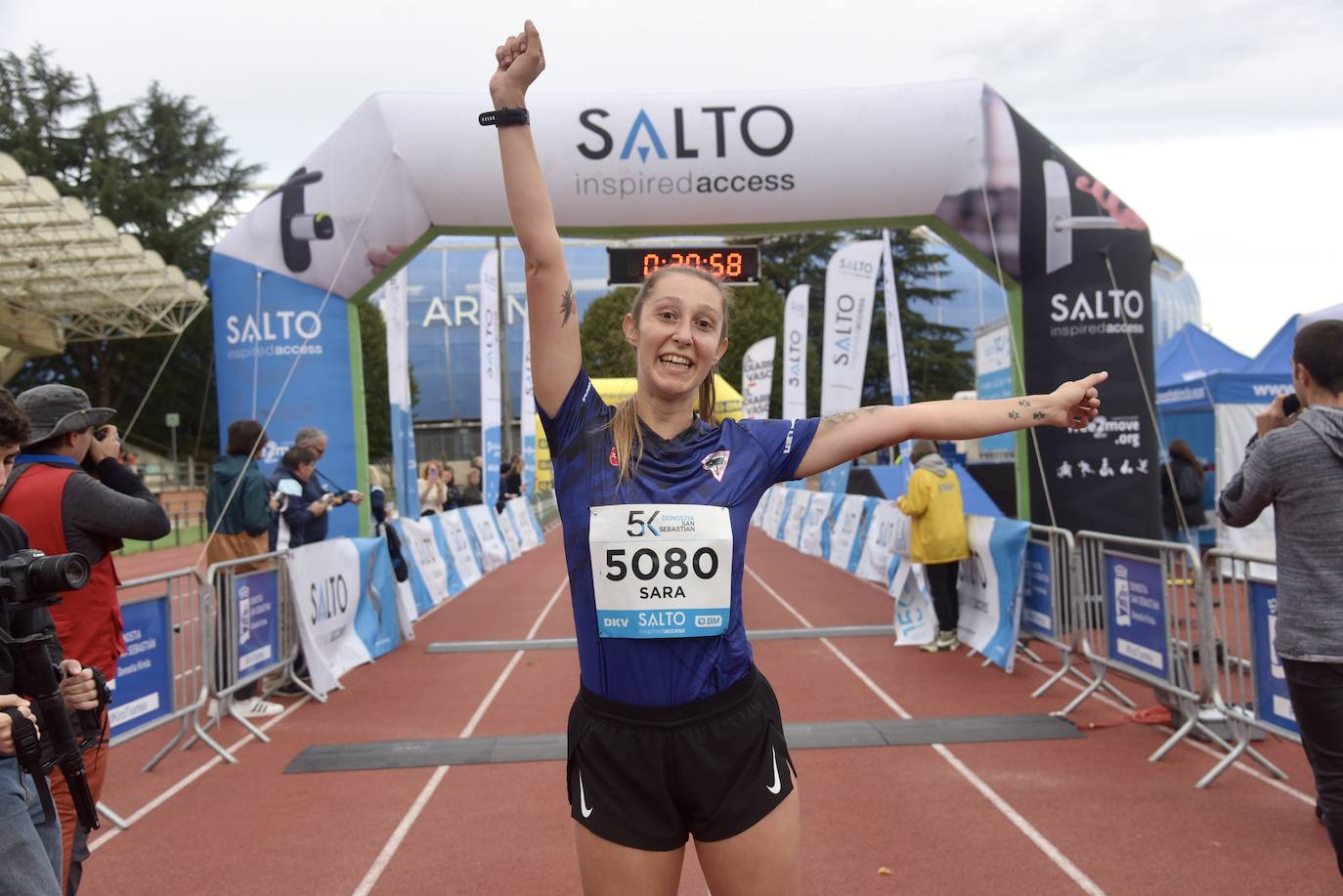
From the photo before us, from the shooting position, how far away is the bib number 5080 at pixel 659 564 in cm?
192

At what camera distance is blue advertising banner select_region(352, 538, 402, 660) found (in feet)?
29.7

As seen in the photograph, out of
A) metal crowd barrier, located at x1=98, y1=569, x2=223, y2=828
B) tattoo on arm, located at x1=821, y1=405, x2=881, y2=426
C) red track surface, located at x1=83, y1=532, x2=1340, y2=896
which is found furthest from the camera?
metal crowd barrier, located at x1=98, y1=569, x2=223, y2=828

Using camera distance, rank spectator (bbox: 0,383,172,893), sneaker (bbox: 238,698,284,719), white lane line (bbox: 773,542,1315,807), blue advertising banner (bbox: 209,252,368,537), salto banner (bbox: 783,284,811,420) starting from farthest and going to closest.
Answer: salto banner (bbox: 783,284,811,420) < blue advertising banner (bbox: 209,252,368,537) < sneaker (bbox: 238,698,284,719) < white lane line (bbox: 773,542,1315,807) < spectator (bbox: 0,383,172,893)

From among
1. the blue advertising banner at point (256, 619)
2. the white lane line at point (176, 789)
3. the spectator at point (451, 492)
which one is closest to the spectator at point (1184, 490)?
the blue advertising banner at point (256, 619)

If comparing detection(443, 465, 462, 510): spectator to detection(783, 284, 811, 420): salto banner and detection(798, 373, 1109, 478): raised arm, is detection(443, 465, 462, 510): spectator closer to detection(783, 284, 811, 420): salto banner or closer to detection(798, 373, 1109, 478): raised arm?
detection(783, 284, 811, 420): salto banner

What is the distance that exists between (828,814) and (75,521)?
344 centimetres

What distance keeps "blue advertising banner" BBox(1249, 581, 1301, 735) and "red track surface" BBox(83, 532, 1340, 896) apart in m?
0.43

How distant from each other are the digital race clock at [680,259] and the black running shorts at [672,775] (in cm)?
715

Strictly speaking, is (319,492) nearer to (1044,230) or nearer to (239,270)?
(239,270)

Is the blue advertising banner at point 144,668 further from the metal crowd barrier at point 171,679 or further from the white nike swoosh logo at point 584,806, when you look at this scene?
the white nike swoosh logo at point 584,806

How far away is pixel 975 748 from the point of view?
586 centimetres

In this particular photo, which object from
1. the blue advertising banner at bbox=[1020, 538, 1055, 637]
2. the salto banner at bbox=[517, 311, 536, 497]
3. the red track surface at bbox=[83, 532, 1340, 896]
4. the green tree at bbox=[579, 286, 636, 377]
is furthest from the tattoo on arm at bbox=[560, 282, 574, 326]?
the green tree at bbox=[579, 286, 636, 377]

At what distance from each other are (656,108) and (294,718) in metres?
5.64

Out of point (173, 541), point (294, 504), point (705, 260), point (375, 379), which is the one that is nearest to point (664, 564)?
point (294, 504)
